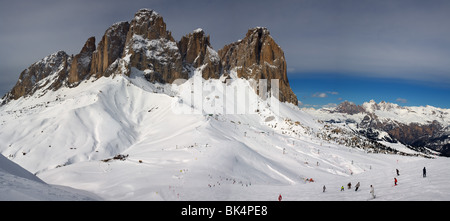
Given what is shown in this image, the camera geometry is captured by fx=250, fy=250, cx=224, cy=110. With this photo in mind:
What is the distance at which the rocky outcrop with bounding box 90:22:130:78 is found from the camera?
18065 cm

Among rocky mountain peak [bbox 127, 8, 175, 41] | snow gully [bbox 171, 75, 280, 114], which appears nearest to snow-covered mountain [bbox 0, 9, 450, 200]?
rocky mountain peak [bbox 127, 8, 175, 41]

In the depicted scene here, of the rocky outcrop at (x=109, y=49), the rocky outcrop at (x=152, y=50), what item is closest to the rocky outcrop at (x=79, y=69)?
the rocky outcrop at (x=109, y=49)

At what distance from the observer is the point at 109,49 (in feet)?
605

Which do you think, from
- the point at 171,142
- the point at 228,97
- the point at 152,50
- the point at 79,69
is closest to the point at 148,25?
the point at 152,50

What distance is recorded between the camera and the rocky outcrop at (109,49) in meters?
181

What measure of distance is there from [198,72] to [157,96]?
64.4 meters

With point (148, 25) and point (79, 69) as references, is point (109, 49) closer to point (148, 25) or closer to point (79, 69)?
point (79, 69)

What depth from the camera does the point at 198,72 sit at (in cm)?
19962

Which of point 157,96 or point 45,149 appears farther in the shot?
point 157,96

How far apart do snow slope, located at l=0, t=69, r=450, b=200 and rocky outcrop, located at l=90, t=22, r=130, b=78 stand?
2992 cm

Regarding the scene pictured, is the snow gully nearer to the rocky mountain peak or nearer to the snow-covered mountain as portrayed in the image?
the snow-covered mountain

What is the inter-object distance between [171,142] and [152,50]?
126m
